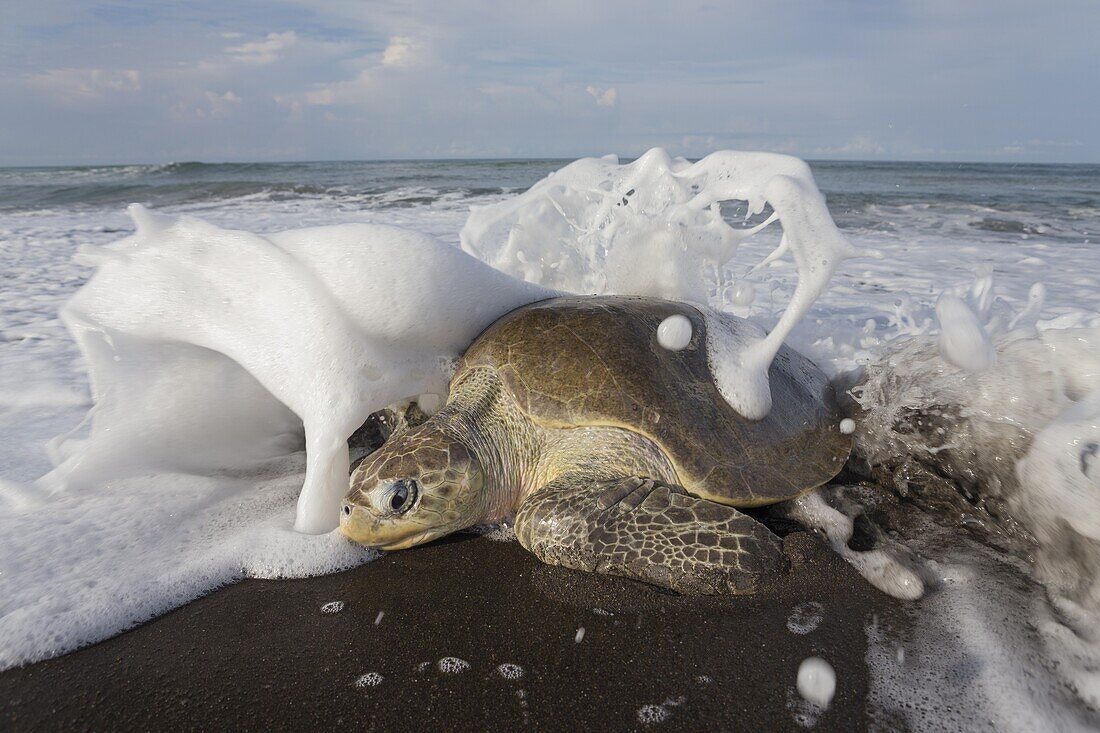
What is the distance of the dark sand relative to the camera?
148 cm

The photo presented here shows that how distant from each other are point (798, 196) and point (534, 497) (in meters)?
1.37

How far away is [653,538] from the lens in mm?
1966

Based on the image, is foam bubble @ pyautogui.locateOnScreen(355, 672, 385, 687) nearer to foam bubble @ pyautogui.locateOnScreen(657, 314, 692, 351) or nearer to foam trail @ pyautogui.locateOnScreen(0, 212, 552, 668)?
foam trail @ pyautogui.locateOnScreen(0, 212, 552, 668)

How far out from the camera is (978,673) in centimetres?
156

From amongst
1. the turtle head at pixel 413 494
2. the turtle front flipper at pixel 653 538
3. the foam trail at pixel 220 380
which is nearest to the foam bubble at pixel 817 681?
the turtle front flipper at pixel 653 538

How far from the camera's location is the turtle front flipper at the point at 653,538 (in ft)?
6.25

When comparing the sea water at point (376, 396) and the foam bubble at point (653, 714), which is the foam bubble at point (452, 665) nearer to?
the foam bubble at point (653, 714)

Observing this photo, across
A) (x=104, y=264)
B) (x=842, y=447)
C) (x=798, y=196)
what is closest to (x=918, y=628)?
(x=842, y=447)

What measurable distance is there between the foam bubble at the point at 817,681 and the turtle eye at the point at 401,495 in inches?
48.0

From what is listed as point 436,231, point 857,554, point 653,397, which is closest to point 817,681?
point 857,554

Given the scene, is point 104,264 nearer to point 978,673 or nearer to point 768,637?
point 768,637

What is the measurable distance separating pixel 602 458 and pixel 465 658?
33.2 inches

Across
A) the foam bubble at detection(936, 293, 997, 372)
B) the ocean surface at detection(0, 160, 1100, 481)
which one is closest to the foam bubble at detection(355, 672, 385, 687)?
the ocean surface at detection(0, 160, 1100, 481)

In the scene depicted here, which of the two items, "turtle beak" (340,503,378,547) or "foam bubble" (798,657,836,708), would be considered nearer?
"foam bubble" (798,657,836,708)
